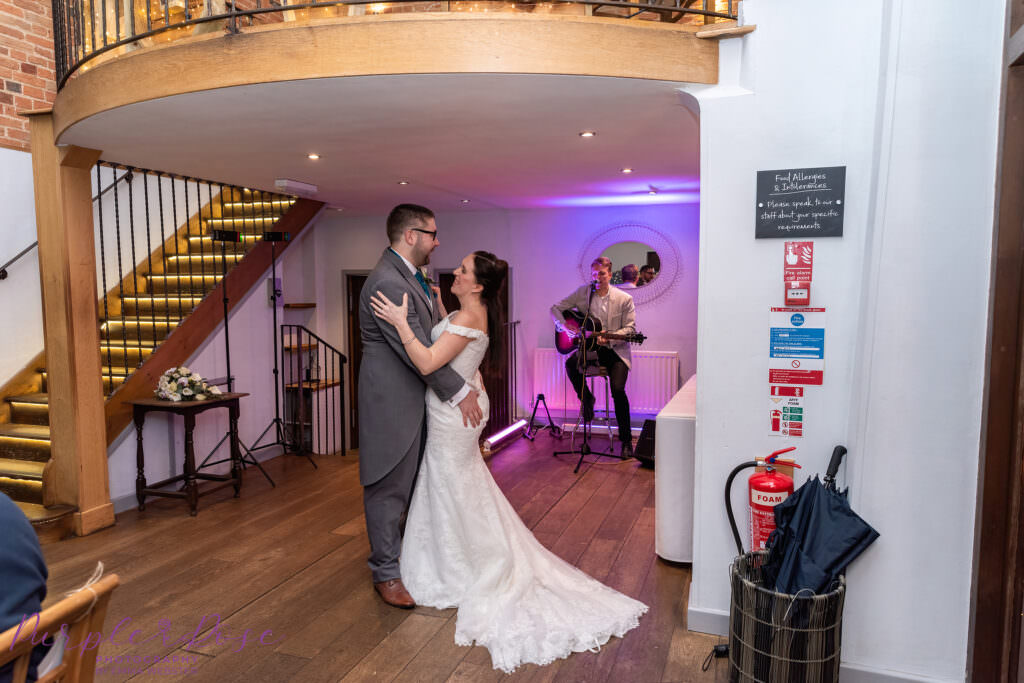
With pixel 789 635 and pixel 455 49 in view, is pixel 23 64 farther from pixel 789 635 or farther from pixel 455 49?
pixel 789 635

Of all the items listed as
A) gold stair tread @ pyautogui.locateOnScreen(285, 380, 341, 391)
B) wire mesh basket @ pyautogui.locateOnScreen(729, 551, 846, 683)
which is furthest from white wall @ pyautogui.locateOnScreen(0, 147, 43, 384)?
wire mesh basket @ pyautogui.locateOnScreen(729, 551, 846, 683)

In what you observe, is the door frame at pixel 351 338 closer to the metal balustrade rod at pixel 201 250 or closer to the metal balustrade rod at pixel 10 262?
the metal balustrade rod at pixel 201 250

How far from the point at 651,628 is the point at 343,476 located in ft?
10.3

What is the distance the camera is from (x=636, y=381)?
22.6ft

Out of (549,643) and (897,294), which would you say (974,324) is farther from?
(549,643)

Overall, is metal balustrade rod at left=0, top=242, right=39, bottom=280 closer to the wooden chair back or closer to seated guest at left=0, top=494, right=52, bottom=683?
seated guest at left=0, top=494, right=52, bottom=683

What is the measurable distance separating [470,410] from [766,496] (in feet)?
4.28

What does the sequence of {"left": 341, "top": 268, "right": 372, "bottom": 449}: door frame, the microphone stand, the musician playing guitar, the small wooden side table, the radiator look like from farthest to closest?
{"left": 341, "top": 268, "right": 372, "bottom": 449}: door frame < the radiator < the musician playing guitar < the microphone stand < the small wooden side table

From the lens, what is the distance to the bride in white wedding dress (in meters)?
2.93

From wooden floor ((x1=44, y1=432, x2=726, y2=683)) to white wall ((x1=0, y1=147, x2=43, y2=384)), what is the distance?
5.17 ft

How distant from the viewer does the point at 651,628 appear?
291cm

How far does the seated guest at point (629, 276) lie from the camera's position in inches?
272

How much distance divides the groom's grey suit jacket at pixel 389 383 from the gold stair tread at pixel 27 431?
110 inches

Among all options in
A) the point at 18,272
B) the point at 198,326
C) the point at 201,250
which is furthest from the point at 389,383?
the point at 201,250
